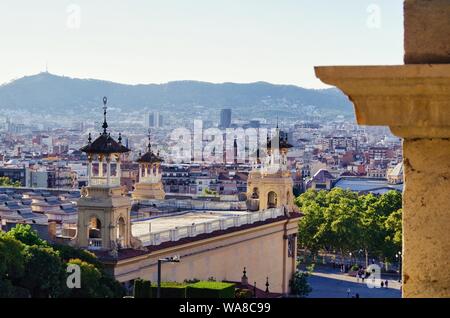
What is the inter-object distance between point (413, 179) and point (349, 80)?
15.5 inches

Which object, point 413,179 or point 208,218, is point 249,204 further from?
point 413,179

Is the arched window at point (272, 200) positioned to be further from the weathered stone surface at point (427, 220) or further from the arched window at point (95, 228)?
the weathered stone surface at point (427, 220)

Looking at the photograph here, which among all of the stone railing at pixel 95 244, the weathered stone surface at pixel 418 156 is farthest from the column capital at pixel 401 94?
the stone railing at pixel 95 244

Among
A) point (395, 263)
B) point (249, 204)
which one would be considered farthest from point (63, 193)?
point (249, 204)

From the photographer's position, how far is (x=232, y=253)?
101 ft

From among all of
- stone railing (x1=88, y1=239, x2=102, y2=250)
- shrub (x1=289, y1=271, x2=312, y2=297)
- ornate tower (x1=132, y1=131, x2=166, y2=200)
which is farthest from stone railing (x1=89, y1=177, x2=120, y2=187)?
shrub (x1=289, y1=271, x2=312, y2=297)

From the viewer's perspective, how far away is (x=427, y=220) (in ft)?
11.1

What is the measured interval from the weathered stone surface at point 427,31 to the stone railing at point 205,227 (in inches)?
882

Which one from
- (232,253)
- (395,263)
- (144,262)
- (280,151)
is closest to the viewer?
(144,262)

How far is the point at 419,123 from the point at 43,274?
18.6 metres

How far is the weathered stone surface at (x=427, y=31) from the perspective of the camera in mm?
3316

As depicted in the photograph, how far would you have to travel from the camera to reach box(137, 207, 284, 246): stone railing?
85.7 ft

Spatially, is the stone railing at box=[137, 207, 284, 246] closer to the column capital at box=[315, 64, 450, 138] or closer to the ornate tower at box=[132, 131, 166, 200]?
the ornate tower at box=[132, 131, 166, 200]

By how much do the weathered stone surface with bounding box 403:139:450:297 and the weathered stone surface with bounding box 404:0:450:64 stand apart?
263 mm
